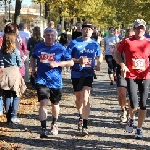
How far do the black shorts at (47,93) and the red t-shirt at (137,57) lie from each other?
1259 mm

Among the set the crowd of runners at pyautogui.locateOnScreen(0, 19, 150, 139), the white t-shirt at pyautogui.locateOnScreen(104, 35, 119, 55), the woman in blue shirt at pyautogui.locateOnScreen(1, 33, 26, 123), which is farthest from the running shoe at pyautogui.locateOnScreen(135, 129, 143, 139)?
the white t-shirt at pyautogui.locateOnScreen(104, 35, 119, 55)

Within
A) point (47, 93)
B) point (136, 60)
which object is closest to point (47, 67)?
point (47, 93)

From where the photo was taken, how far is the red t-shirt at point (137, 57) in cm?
749

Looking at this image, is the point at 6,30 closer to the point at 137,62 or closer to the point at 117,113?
the point at 137,62

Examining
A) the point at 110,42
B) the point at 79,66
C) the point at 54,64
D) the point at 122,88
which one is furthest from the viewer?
the point at 110,42

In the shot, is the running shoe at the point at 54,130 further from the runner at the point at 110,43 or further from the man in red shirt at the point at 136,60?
the runner at the point at 110,43

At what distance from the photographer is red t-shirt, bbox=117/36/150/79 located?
24.6 ft

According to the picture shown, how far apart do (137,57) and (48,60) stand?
148cm

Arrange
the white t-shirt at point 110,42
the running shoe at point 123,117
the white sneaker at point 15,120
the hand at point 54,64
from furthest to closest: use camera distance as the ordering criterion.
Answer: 1. the white t-shirt at point 110,42
2. the running shoe at point 123,117
3. the white sneaker at point 15,120
4. the hand at point 54,64

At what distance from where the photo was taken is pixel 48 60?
299 inches

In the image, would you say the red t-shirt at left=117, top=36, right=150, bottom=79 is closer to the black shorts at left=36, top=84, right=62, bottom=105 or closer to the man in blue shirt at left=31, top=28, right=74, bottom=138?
the man in blue shirt at left=31, top=28, right=74, bottom=138

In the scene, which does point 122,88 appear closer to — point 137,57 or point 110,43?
point 137,57

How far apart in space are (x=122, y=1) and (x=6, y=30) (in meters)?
43.4

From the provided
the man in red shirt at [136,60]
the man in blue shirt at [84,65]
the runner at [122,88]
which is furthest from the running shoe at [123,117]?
the man in red shirt at [136,60]
